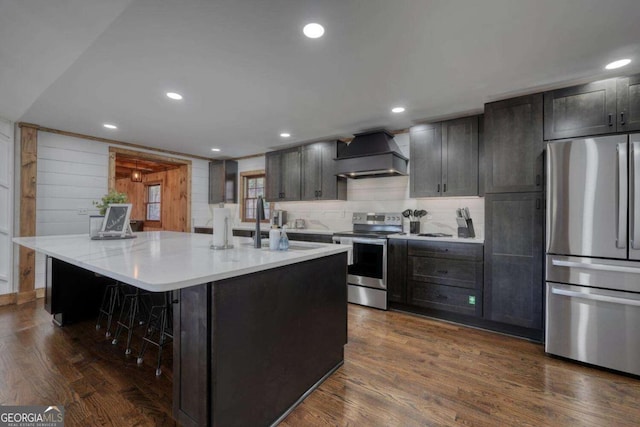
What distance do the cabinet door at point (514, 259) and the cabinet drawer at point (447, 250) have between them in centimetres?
10

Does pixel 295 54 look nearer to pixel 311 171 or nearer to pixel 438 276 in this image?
pixel 311 171

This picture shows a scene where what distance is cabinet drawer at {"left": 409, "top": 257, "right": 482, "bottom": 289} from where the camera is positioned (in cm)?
302

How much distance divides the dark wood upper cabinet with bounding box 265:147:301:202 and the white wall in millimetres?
369

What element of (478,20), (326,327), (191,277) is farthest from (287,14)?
(326,327)

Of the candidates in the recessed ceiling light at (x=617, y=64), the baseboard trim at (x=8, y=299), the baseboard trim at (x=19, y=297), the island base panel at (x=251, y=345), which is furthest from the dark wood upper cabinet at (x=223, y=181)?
the recessed ceiling light at (x=617, y=64)

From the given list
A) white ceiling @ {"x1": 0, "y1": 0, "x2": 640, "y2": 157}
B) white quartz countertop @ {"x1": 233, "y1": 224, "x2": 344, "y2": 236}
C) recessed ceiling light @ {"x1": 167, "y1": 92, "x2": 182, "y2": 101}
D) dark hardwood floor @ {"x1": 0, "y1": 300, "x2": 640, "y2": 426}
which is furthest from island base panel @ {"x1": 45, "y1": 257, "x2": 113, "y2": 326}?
white quartz countertop @ {"x1": 233, "y1": 224, "x2": 344, "y2": 236}

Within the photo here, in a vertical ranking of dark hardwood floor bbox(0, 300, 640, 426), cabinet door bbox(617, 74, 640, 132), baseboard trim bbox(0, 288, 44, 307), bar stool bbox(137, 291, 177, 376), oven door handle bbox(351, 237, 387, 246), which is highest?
cabinet door bbox(617, 74, 640, 132)

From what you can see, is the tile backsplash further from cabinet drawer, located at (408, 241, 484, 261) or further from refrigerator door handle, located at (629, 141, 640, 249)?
refrigerator door handle, located at (629, 141, 640, 249)

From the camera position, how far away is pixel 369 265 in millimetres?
3684

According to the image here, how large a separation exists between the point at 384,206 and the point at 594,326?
98.7 inches

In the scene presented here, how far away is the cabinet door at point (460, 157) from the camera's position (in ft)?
10.6

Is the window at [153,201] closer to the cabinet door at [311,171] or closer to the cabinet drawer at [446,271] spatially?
the cabinet door at [311,171]

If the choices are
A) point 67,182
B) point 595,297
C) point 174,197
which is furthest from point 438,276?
point 174,197

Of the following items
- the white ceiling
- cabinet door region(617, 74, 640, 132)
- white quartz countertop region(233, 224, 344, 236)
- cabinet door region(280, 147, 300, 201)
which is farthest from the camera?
cabinet door region(280, 147, 300, 201)
